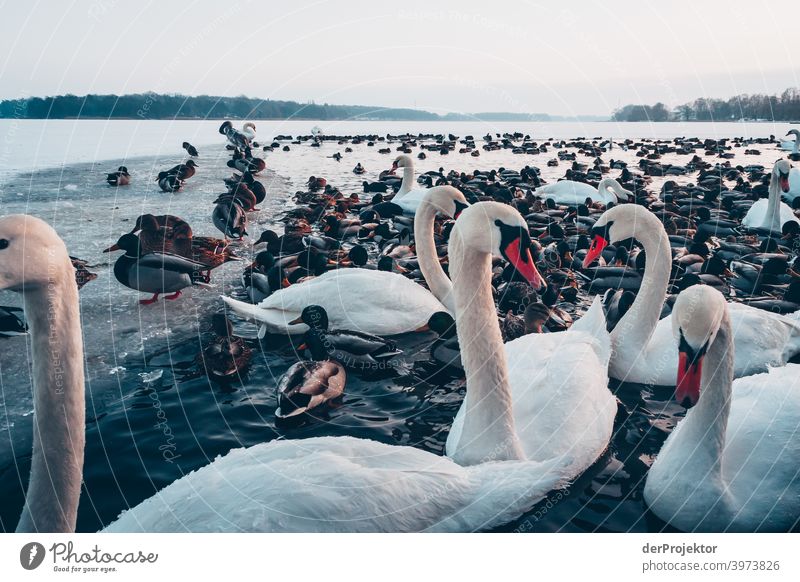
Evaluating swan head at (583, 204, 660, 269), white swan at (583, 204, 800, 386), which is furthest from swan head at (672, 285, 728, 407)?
swan head at (583, 204, 660, 269)

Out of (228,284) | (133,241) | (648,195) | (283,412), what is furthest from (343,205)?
(283,412)

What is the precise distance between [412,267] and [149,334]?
4.87 m

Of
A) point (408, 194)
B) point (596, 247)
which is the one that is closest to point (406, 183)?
point (408, 194)

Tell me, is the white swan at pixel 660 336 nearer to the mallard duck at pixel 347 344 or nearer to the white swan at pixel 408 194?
the mallard duck at pixel 347 344

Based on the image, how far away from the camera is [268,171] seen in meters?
29.3

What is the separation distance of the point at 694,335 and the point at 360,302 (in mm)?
4435

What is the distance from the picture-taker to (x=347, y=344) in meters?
6.90

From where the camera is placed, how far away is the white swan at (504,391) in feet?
14.3

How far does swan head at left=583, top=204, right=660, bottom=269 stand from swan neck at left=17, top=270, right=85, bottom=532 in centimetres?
588

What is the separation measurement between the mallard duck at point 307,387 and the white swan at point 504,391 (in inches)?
57.1

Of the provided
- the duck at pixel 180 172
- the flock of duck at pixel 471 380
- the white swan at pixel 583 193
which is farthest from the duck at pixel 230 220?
the white swan at pixel 583 193

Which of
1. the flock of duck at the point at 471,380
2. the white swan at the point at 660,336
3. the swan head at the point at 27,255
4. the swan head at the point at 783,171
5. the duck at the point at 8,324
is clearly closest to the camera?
the swan head at the point at 27,255
